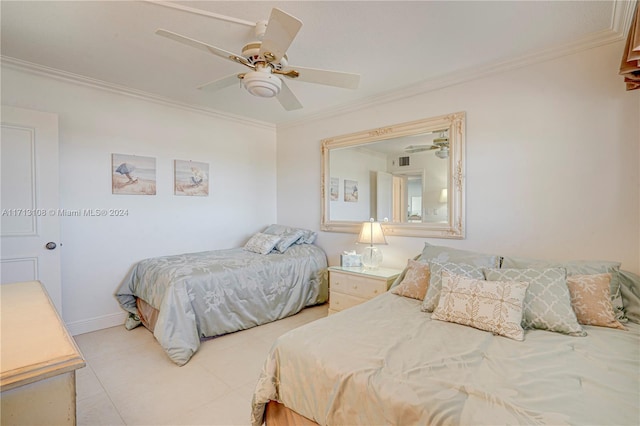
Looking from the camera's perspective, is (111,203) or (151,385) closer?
(151,385)

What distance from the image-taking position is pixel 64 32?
7.31 feet

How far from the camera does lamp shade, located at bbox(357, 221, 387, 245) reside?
127 inches

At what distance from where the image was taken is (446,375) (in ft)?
4.03

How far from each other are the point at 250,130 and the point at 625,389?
14.3ft

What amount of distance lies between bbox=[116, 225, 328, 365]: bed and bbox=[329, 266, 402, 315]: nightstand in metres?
0.49

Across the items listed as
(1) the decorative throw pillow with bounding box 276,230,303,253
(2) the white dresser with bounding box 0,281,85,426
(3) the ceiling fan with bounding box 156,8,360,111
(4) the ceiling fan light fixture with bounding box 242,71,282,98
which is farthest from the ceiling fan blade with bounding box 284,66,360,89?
(1) the decorative throw pillow with bounding box 276,230,303,253

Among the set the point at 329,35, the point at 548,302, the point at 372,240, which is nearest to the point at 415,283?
the point at 548,302

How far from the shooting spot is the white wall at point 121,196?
299 centimetres

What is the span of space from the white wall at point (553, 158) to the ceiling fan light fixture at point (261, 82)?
1.80 metres

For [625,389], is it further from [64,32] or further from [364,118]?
[64,32]

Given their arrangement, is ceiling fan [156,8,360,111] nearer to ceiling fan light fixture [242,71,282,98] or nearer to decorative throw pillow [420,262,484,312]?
ceiling fan light fixture [242,71,282,98]

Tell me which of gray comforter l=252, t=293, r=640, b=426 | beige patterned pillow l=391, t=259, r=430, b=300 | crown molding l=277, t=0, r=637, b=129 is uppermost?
crown molding l=277, t=0, r=637, b=129

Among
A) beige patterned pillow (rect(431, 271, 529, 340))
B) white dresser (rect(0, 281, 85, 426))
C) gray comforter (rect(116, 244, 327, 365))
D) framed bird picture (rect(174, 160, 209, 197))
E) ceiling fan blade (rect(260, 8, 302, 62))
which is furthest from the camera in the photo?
framed bird picture (rect(174, 160, 209, 197))

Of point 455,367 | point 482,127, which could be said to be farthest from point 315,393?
point 482,127
